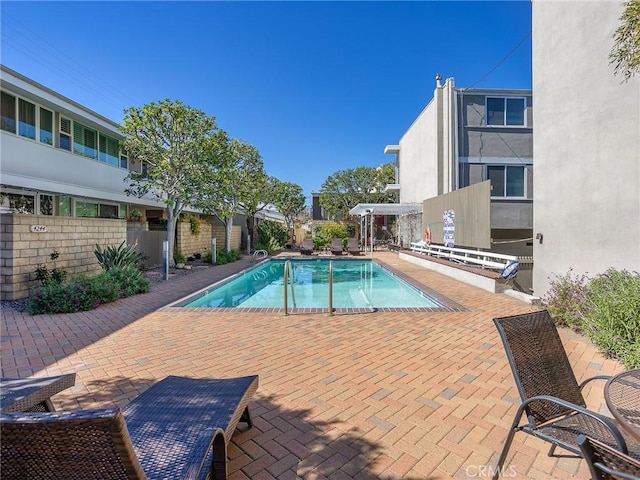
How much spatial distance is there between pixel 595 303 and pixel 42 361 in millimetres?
7564

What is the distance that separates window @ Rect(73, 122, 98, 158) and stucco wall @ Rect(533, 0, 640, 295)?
1494 centimetres

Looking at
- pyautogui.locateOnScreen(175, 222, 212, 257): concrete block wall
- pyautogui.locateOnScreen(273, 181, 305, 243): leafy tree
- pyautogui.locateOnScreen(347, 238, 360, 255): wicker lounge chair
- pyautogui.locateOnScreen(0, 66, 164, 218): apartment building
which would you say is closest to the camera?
pyautogui.locateOnScreen(0, 66, 164, 218): apartment building

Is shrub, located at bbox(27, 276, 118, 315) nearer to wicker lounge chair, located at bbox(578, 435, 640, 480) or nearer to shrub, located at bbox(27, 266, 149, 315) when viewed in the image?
shrub, located at bbox(27, 266, 149, 315)

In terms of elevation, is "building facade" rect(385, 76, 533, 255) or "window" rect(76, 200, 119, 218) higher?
"building facade" rect(385, 76, 533, 255)

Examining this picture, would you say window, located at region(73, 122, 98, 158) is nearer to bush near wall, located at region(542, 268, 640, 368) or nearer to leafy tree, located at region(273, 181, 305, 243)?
leafy tree, located at region(273, 181, 305, 243)

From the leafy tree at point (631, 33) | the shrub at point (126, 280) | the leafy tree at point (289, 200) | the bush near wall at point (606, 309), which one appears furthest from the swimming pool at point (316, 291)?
the leafy tree at point (289, 200)

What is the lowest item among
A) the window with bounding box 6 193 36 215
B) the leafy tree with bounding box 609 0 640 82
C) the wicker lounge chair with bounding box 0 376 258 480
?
the wicker lounge chair with bounding box 0 376 258 480

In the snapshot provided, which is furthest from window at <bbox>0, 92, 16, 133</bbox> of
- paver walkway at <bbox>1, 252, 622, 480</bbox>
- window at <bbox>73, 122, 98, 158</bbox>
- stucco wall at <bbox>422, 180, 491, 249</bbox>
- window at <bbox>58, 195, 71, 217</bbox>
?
stucco wall at <bbox>422, 180, 491, 249</bbox>

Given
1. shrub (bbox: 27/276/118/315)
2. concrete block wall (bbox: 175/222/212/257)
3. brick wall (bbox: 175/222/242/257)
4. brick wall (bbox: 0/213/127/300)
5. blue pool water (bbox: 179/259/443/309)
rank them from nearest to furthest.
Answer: shrub (bbox: 27/276/118/315)
brick wall (bbox: 0/213/127/300)
blue pool water (bbox: 179/259/443/309)
concrete block wall (bbox: 175/222/212/257)
brick wall (bbox: 175/222/242/257)

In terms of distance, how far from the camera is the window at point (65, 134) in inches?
474

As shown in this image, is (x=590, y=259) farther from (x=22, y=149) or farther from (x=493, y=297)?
(x=22, y=149)

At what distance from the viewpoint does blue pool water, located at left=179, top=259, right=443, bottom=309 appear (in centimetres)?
891

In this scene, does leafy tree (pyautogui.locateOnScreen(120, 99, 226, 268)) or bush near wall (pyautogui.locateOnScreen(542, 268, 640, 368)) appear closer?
bush near wall (pyautogui.locateOnScreen(542, 268, 640, 368))

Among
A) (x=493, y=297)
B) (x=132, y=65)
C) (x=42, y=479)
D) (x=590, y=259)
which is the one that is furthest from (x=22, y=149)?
(x=590, y=259)
